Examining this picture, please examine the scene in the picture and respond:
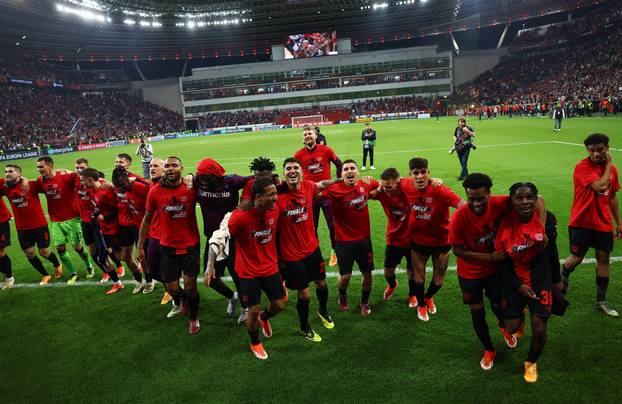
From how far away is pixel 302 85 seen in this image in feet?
243

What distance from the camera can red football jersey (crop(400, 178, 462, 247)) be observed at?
478cm

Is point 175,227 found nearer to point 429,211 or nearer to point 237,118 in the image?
point 429,211

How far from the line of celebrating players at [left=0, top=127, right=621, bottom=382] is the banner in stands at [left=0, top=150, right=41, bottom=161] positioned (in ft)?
126

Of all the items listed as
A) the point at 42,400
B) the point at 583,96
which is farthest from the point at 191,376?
the point at 583,96

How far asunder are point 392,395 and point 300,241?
1.95 meters

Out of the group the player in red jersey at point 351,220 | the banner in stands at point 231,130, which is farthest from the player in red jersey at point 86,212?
the banner in stands at point 231,130

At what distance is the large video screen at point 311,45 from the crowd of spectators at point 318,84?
5024mm

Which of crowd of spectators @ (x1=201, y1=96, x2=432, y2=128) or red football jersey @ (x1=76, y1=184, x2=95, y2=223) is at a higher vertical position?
crowd of spectators @ (x1=201, y1=96, x2=432, y2=128)

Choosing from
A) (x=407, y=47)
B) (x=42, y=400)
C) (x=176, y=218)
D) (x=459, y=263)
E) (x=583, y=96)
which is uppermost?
(x=407, y=47)

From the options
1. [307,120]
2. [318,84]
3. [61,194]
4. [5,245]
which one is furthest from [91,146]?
[61,194]

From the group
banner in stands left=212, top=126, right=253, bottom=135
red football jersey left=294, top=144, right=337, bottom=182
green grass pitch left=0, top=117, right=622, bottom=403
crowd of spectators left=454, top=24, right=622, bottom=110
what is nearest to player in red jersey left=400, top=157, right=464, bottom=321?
green grass pitch left=0, top=117, right=622, bottom=403

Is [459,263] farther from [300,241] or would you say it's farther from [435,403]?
[300,241]

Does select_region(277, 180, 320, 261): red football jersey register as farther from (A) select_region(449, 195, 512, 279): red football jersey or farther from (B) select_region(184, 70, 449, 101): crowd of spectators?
(B) select_region(184, 70, 449, 101): crowd of spectators

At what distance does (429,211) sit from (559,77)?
2401 inches
